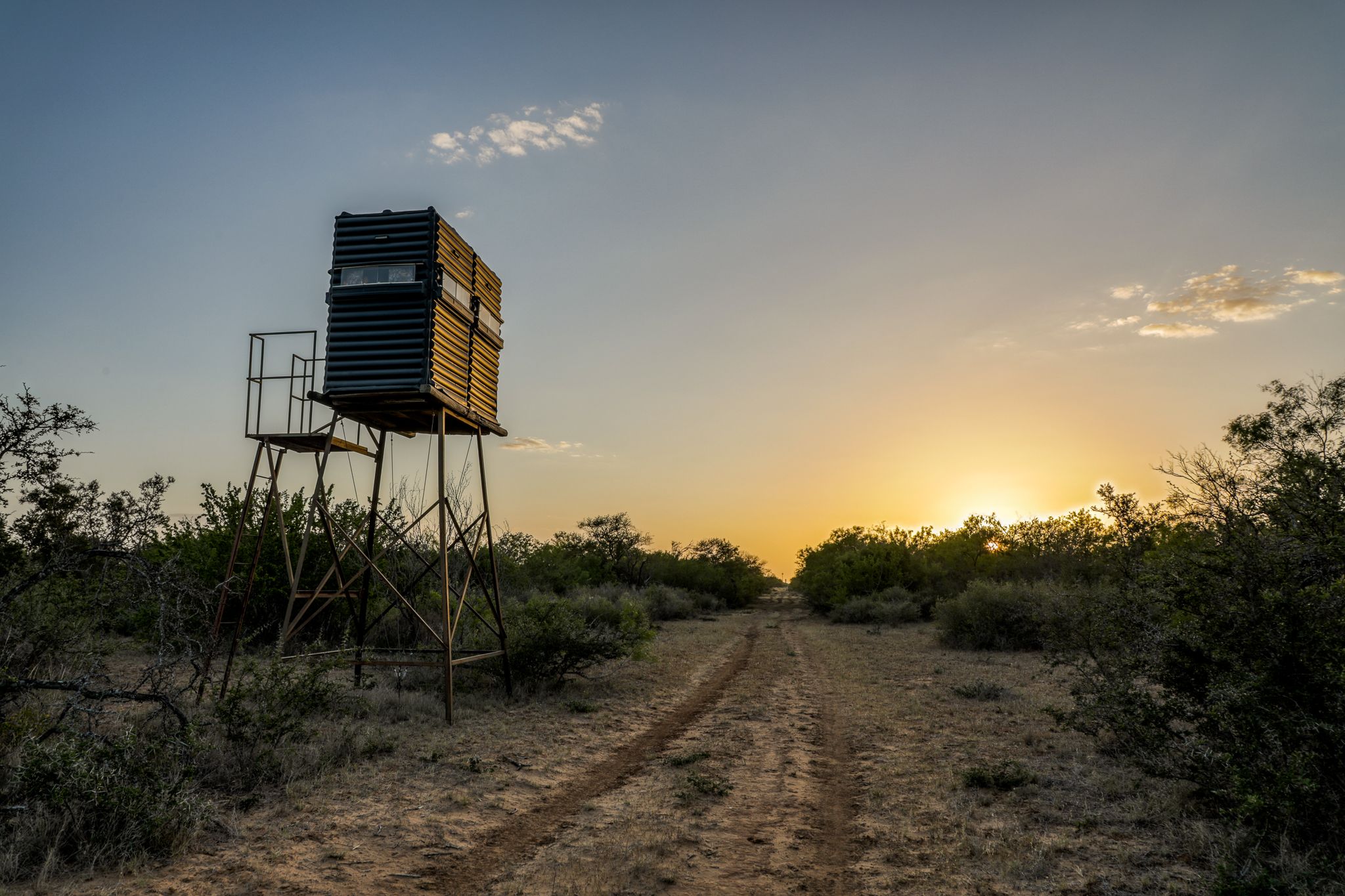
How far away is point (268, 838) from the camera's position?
5820 millimetres

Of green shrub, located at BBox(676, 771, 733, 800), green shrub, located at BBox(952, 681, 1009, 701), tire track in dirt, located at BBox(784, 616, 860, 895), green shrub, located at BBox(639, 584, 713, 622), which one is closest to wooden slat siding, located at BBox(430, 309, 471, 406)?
green shrub, located at BBox(676, 771, 733, 800)

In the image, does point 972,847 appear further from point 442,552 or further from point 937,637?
Answer: point 937,637

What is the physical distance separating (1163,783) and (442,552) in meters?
8.28

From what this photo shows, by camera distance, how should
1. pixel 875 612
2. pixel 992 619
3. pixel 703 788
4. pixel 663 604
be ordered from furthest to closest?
1. pixel 663 604
2. pixel 875 612
3. pixel 992 619
4. pixel 703 788

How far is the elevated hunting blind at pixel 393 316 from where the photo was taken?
10234 mm

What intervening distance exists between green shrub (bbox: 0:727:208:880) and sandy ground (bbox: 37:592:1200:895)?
26cm

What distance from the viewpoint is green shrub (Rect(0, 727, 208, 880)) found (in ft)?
16.5

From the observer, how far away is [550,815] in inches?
257

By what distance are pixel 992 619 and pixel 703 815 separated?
16.3 meters

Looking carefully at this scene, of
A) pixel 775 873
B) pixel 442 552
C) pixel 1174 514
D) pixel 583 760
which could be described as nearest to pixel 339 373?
pixel 442 552

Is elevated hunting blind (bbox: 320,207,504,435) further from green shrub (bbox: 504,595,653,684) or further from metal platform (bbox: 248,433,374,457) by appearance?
green shrub (bbox: 504,595,653,684)

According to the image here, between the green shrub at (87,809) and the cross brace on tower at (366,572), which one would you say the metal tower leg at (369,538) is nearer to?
the cross brace on tower at (366,572)

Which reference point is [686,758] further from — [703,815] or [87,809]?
[87,809]

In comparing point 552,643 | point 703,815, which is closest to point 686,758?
point 703,815
